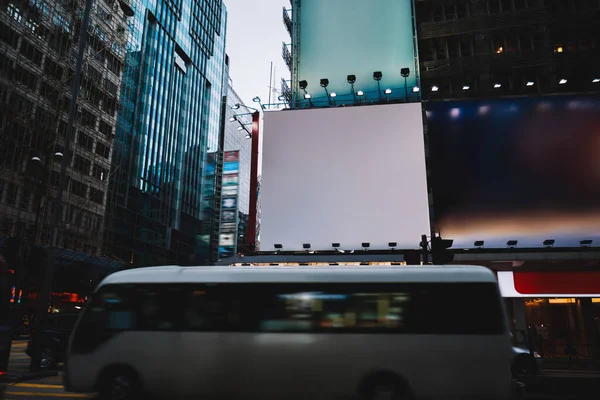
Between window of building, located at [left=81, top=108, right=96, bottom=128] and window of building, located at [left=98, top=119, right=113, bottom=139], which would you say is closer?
window of building, located at [left=81, top=108, right=96, bottom=128]

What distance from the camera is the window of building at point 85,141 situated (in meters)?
48.3

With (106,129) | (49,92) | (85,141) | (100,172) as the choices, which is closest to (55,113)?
(49,92)

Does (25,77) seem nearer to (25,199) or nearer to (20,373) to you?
(25,199)

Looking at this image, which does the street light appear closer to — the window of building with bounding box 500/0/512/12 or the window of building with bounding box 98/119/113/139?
the window of building with bounding box 500/0/512/12

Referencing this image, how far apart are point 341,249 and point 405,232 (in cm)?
369

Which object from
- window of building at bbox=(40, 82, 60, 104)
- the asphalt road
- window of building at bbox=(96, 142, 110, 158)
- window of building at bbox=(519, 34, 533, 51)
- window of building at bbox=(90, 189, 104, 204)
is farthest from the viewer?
window of building at bbox=(96, 142, 110, 158)

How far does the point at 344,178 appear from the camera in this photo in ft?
82.4

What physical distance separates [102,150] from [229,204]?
27182 mm

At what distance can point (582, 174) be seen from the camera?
23.5 metres

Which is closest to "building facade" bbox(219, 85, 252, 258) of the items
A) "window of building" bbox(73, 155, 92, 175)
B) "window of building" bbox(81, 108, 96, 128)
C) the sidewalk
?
"window of building" bbox(81, 108, 96, 128)

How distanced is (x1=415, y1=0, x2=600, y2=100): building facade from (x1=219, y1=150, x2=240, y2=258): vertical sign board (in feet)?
139

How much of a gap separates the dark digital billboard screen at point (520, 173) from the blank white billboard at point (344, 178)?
2.15 m

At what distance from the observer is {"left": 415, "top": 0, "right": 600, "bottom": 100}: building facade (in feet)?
87.5

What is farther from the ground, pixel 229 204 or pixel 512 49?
pixel 229 204
